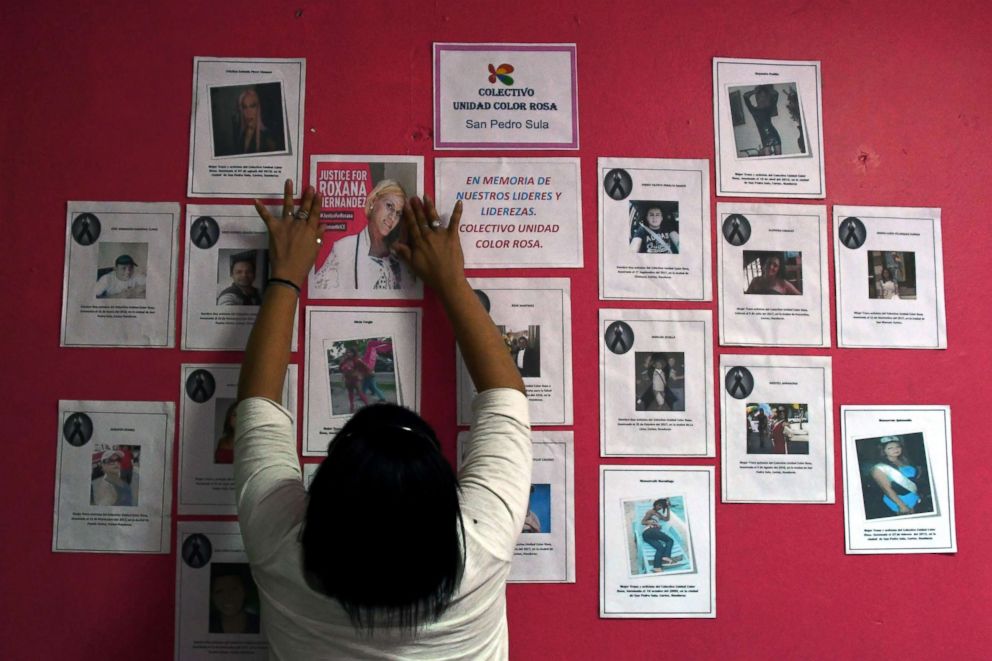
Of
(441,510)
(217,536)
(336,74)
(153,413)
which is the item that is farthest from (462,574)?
(336,74)

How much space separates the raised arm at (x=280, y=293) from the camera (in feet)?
3.38

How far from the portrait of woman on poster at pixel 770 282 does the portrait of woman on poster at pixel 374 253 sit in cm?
63

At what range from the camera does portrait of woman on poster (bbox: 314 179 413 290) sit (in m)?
1.22

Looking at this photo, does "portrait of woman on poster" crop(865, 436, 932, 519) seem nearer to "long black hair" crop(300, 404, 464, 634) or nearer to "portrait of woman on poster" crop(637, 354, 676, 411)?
"portrait of woman on poster" crop(637, 354, 676, 411)

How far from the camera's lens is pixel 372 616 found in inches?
29.1

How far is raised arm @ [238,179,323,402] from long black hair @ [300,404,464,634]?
0.33 m

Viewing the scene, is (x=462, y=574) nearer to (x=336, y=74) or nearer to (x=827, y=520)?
(x=827, y=520)

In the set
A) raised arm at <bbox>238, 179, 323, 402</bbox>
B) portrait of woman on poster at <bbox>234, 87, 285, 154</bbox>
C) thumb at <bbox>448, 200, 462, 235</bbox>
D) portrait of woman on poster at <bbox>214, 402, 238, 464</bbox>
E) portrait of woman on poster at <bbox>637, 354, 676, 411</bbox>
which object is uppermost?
portrait of woman on poster at <bbox>234, 87, 285, 154</bbox>

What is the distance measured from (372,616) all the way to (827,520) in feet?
2.89
